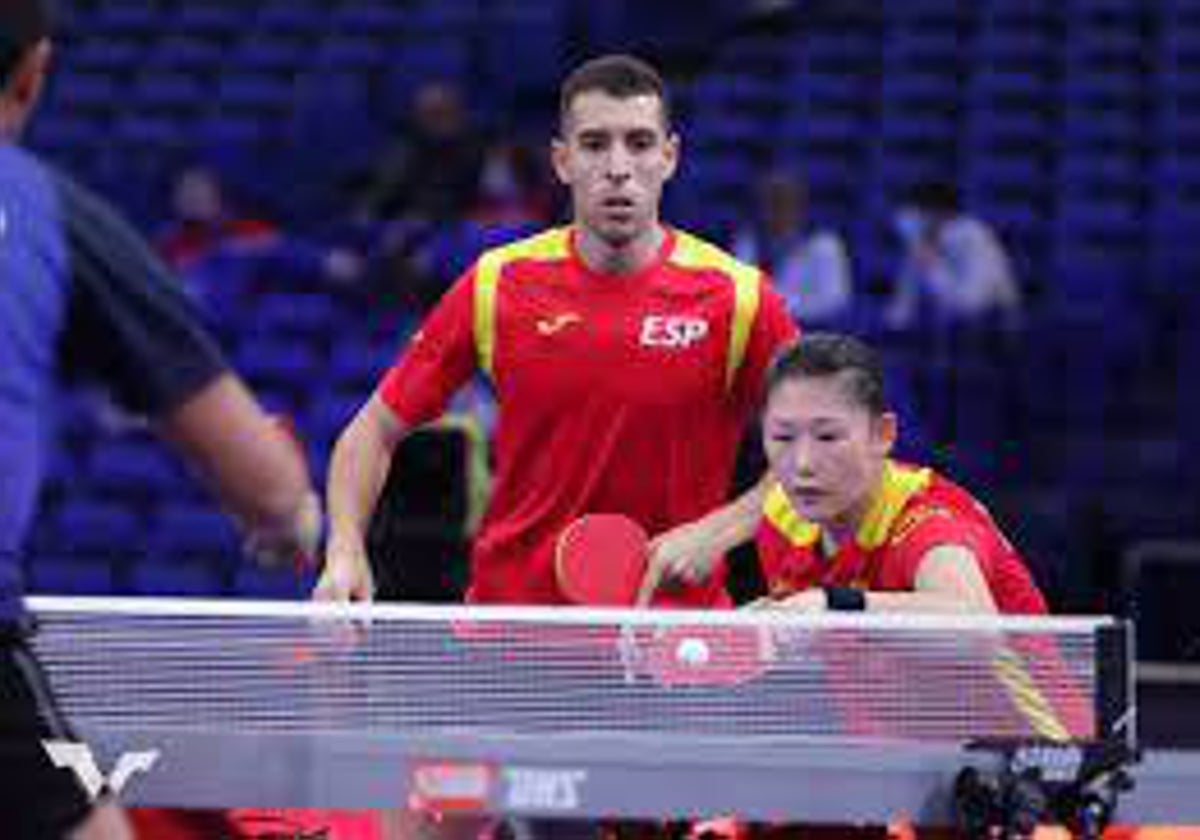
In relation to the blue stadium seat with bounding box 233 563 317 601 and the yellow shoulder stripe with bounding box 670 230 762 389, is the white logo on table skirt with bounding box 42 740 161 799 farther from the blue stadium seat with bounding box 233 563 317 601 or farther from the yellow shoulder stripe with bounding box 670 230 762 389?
the blue stadium seat with bounding box 233 563 317 601

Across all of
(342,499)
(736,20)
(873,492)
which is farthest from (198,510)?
(873,492)

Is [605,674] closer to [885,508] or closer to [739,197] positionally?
[885,508]

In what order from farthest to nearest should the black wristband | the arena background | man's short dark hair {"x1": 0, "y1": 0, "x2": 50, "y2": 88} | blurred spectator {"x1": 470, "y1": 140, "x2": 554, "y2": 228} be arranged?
blurred spectator {"x1": 470, "y1": 140, "x2": 554, "y2": 228}, the arena background, the black wristband, man's short dark hair {"x1": 0, "y1": 0, "x2": 50, "y2": 88}

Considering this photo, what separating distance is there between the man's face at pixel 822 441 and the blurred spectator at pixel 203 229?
8222 millimetres

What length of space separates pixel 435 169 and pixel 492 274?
7.16m

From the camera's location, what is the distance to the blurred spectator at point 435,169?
13.0 m

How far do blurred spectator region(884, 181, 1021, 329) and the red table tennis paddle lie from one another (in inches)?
268

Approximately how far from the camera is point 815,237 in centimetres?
1183

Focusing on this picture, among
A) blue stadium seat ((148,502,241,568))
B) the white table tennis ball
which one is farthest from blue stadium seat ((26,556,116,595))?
the white table tennis ball

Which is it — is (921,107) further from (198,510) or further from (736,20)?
(198,510)

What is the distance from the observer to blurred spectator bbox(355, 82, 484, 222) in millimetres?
12992

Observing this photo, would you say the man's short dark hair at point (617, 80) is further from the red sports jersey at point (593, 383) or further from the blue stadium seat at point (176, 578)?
the blue stadium seat at point (176, 578)

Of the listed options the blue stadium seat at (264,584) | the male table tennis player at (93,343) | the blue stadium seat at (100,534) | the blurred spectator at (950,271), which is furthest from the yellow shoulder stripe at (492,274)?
the blue stadium seat at (100,534)

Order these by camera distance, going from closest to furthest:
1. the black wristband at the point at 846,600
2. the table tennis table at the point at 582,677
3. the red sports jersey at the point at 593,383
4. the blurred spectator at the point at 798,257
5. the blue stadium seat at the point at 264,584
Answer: the table tennis table at the point at 582,677 → the black wristband at the point at 846,600 → the red sports jersey at the point at 593,383 → the blue stadium seat at the point at 264,584 → the blurred spectator at the point at 798,257
